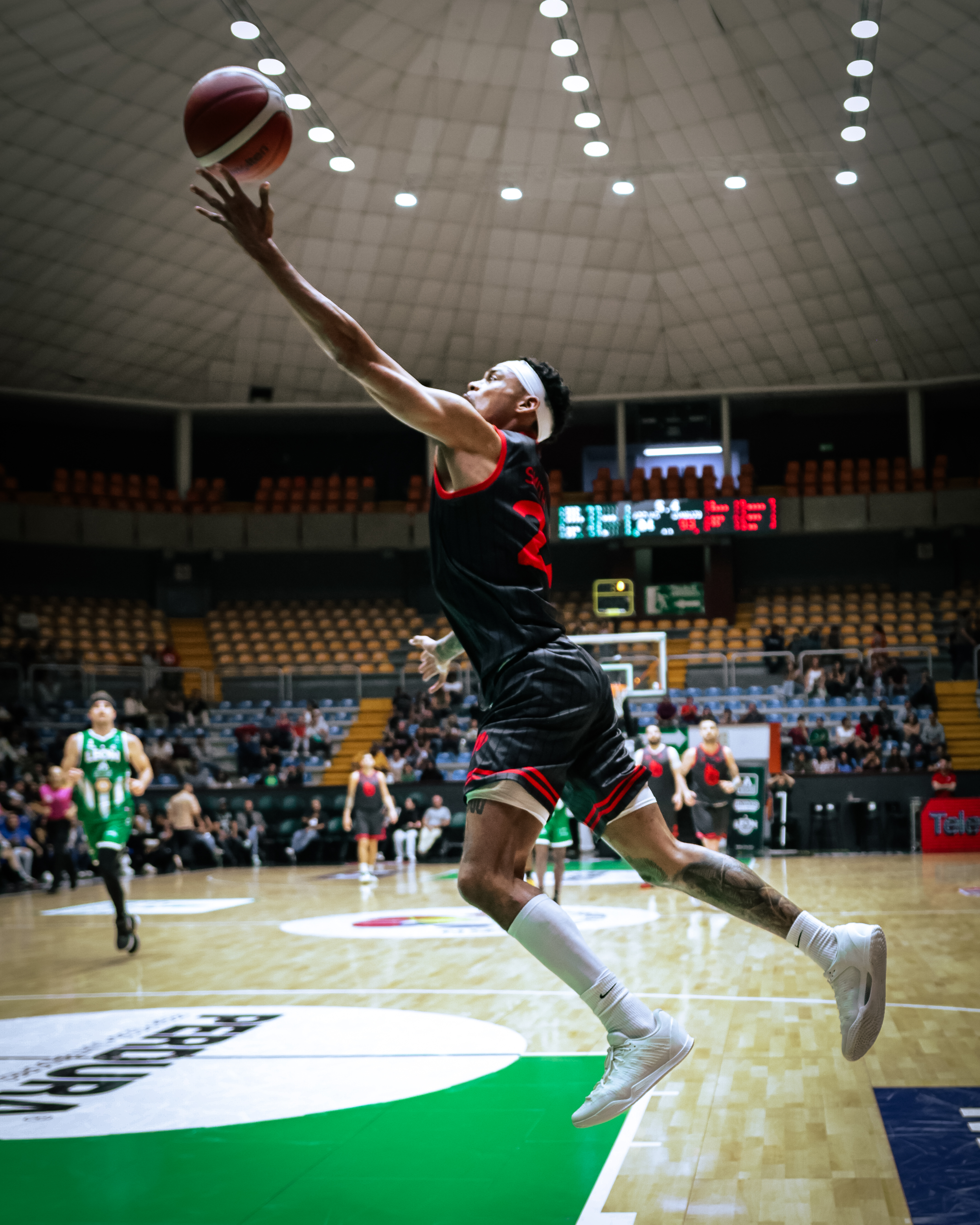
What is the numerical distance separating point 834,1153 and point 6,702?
22.7 metres

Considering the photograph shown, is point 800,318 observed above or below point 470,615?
above

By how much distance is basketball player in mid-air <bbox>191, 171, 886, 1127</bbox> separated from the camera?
3.40m

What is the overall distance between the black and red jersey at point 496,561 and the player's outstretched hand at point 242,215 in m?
0.85

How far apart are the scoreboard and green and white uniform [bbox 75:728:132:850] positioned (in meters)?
19.5

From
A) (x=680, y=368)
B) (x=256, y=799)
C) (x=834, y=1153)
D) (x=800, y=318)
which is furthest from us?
(x=680, y=368)

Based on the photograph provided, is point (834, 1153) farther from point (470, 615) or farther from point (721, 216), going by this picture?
point (721, 216)

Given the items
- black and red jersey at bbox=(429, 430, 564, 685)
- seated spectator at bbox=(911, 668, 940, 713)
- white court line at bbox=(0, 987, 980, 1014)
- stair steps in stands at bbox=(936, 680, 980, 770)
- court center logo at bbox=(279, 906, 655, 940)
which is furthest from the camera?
seated spectator at bbox=(911, 668, 940, 713)

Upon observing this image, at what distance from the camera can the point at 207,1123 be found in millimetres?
4664

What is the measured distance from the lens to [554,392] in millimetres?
4109

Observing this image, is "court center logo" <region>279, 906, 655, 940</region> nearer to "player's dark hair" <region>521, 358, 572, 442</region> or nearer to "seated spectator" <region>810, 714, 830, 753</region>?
"player's dark hair" <region>521, 358, 572, 442</region>

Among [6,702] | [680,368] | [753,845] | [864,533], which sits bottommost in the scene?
[753,845]

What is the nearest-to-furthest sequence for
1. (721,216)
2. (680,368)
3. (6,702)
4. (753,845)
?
(753,845)
(6,702)
(721,216)
(680,368)

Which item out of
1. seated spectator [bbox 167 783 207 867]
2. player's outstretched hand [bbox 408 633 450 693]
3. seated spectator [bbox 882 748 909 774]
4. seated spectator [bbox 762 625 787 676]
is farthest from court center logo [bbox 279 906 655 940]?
seated spectator [bbox 762 625 787 676]

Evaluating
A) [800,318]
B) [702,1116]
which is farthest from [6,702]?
[702,1116]
